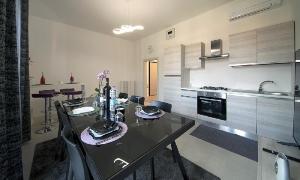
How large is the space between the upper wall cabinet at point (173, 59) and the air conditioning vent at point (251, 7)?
146 centimetres

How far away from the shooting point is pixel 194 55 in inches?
152

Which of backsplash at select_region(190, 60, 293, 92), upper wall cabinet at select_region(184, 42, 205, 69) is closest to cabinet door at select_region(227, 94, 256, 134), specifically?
backsplash at select_region(190, 60, 293, 92)

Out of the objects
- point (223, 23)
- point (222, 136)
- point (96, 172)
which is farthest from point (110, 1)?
point (222, 136)

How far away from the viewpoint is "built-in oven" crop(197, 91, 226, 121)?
10.1 ft

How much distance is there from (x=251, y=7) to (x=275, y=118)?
237cm

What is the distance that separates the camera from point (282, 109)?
2275 millimetres

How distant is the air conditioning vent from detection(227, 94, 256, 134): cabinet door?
1.87 meters

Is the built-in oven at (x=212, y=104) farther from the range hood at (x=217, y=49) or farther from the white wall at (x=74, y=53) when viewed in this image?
the white wall at (x=74, y=53)

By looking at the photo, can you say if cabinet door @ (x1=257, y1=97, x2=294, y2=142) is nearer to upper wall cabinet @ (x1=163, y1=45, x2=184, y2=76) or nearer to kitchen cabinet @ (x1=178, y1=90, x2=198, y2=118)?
kitchen cabinet @ (x1=178, y1=90, x2=198, y2=118)

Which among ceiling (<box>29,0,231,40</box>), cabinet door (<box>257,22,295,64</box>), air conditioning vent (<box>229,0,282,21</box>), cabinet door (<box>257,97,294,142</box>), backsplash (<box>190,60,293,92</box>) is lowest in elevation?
cabinet door (<box>257,97,294,142</box>)

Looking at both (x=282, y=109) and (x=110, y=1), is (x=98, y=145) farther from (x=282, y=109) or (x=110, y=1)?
(x=110, y=1)

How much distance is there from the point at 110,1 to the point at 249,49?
10.8 ft

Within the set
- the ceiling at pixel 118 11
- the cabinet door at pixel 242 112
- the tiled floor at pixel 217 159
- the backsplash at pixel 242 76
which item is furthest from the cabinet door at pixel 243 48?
the tiled floor at pixel 217 159

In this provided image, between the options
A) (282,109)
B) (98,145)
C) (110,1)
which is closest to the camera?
(98,145)
